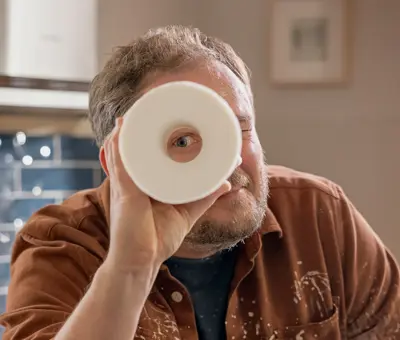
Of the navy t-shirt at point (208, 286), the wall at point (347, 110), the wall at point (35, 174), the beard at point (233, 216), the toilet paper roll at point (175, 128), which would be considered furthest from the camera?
the wall at point (347, 110)

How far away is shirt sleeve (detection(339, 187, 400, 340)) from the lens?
118 centimetres

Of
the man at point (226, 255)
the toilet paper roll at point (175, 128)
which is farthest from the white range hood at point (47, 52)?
the toilet paper roll at point (175, 128)

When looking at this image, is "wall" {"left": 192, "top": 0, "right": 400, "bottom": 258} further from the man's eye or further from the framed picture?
the man's eye

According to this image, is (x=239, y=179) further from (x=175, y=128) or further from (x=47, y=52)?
(x=47, y=52)

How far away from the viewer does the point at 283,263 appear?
3.87 ft

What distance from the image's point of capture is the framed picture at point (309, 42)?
1.99m

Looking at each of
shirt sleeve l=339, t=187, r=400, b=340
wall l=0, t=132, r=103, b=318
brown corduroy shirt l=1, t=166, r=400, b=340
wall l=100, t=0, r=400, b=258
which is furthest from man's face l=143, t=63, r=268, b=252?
wall l=100, t=0, r=400, b=258

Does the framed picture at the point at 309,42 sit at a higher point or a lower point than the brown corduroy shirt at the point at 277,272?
higher

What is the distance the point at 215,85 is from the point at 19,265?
1.55 ft

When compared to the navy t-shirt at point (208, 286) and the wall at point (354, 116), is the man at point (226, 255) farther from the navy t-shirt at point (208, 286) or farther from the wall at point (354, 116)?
the wall at point (354, 116)

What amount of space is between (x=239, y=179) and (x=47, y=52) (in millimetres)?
859

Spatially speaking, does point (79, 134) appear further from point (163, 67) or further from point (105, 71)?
point (163, 67)

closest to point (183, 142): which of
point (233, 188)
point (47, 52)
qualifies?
point (233, 188)

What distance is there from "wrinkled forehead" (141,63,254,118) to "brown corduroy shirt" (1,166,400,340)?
9.5 inches
